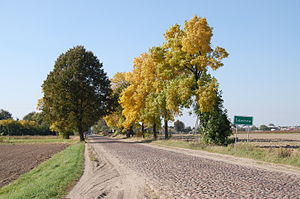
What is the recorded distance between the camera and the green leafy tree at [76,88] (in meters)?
50.7

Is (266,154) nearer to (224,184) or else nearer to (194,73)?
(224,184)

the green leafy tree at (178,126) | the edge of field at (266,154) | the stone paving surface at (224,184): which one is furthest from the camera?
the green leafy tree at (178,126)

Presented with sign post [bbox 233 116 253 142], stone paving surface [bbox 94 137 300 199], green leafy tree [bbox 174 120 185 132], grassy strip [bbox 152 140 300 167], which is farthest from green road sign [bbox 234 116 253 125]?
green leafy tree [bbox 174 120 185 132]

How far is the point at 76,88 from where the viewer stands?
51.0 m

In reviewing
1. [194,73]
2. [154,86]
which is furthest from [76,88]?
[194,73]

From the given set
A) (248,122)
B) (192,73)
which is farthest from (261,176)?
(192,73)

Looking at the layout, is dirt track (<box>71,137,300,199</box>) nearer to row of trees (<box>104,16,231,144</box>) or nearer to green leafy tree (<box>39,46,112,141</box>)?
row of trees (<box>104,16,231,144</box>)

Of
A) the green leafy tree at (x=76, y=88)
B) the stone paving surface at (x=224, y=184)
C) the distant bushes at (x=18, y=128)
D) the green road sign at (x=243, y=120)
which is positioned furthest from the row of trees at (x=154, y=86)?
the distant bushes at (x=18, y=128)

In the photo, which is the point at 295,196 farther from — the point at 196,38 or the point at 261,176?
the point at 196,38

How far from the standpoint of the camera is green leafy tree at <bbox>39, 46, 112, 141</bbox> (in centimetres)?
5069

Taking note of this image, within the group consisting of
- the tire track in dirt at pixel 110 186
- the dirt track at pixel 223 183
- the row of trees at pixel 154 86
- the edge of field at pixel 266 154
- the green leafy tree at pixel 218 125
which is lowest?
the tire track in dirt at pixel 110 186

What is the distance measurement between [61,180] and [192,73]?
73.3 ft

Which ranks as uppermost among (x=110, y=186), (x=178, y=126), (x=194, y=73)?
(x=194, y=73)

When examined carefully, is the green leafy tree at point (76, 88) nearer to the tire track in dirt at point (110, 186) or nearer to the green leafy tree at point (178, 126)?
the tire track in dirt at point (110, 186)
